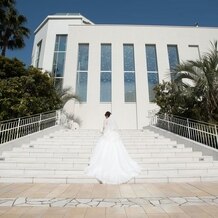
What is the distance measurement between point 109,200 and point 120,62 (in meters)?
16.3

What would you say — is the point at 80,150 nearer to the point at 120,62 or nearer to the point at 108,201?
the point at 108,201

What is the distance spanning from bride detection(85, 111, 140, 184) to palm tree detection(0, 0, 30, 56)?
12.0 m

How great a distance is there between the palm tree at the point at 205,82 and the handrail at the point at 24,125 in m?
7.72

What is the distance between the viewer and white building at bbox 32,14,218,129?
18.1 meters

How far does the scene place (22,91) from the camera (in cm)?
1062

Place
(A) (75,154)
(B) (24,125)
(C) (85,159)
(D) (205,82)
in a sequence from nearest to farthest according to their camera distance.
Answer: (C) (85,159)
(A) (75,154)
(D) (205,82)
(B) (24,125)

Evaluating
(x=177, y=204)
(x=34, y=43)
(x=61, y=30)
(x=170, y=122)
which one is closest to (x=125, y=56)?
(x=61, y=30)

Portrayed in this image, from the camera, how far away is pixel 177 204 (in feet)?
12.8

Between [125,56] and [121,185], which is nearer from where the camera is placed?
[121,185]

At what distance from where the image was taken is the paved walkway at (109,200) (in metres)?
3.47

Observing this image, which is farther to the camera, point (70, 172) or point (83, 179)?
point (70, 172)

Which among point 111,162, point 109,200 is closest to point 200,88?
point 111,162

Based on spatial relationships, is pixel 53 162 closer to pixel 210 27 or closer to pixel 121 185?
pixel 121 185

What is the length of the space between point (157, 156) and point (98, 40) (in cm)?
1491
